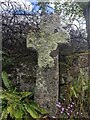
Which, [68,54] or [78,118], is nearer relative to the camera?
[78,118]

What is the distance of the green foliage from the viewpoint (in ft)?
13.1

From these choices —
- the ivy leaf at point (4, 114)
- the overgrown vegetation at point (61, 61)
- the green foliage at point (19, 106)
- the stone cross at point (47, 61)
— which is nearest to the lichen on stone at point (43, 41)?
the stone cross at point (47, 61)

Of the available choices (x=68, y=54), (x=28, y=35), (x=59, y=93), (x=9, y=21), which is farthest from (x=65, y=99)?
(x=9, y=21)

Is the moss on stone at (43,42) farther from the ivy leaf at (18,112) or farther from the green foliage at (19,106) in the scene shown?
the ivy leaf at (18,112)

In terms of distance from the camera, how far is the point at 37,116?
404cm

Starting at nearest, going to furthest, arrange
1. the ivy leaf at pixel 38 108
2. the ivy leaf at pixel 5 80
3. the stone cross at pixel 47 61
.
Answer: the ivy leaf at pixel 38 108
the stone cross at pixel 47 61
the ivy leaf at pixel 5 80

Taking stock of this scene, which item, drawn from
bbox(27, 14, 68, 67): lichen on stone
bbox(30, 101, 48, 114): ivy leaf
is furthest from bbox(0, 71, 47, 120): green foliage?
bbox(27, 14, 68, 67): lichen on stone

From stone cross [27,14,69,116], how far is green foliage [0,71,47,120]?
0.16m

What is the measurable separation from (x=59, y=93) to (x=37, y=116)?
0.72 meters

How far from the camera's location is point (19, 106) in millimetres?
4074

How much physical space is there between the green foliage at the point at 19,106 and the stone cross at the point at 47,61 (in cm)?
16

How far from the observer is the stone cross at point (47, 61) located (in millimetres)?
4340

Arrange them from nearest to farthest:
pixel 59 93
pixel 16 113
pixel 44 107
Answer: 1. pixel 16 113
2. pixel 44 107
3. pixel 59 93

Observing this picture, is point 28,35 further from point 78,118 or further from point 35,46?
point 78,118
